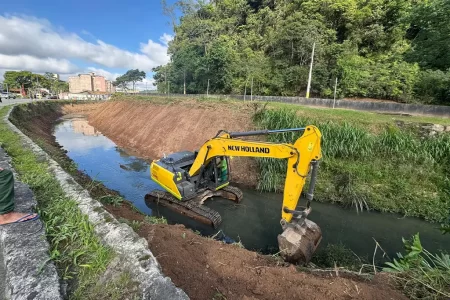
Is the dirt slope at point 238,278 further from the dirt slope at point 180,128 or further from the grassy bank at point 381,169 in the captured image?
the dirt slope at point 180,128

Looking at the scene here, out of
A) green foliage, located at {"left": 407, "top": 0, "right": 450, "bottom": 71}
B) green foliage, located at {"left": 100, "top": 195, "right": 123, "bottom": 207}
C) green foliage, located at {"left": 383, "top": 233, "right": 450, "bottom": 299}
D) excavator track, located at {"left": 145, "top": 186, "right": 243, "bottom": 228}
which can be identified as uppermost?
green foliage, located at {"left": 407, "top": 0, "right": 450, "bottom": 71}

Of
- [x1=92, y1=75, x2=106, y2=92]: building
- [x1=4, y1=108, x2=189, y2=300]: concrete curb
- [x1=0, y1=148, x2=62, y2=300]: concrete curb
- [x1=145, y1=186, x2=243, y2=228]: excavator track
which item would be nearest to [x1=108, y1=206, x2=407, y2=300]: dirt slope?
[x1=4, y1=108, x2=189, y2=300]: concrete curb

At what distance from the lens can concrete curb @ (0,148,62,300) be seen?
229 centimetres

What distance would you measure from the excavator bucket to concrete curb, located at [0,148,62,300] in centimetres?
377

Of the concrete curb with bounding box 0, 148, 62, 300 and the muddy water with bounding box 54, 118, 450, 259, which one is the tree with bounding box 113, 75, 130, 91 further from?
the concrete curb with bounding box 0, 148, 62, 300

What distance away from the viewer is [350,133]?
9062mm

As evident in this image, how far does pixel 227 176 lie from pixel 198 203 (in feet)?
4.51

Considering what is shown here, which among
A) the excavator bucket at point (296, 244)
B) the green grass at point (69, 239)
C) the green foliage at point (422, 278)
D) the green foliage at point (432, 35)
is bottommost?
the excavator bucket at point (296, 244)

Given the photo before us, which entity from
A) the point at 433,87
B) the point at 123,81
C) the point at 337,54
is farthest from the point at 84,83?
the point at 433,87

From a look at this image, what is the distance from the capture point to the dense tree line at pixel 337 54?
1869 cm

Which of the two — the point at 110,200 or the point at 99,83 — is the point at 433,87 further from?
the point at 99,83

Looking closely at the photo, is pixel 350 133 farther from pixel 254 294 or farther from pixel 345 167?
pixel 254 294

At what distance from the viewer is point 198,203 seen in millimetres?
7375

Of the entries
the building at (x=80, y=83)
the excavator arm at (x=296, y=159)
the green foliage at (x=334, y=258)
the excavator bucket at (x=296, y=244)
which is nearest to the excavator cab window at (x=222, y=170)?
the excavator arm at (x=296, y=159)
